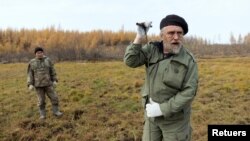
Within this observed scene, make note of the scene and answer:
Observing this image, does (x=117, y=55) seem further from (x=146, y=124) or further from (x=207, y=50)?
(x=146, y=124)

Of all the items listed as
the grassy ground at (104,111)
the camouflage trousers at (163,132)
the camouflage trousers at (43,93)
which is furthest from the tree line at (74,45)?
the camouflage trousers at (163,132)

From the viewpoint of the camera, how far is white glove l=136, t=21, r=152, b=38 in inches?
155

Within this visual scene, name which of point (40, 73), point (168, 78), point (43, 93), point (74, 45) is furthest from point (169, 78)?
point (74, 45)

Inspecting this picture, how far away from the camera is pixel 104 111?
10.9 m

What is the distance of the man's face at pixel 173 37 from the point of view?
3.95 m

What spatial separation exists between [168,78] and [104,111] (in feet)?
23.2

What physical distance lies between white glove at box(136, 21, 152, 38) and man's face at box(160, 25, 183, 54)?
0.60ft

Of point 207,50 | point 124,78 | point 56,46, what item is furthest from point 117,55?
point 124,78


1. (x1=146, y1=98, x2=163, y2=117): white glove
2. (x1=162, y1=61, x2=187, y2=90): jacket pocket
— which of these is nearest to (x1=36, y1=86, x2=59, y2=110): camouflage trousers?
(x1=146, y1=98, x2=163, y2=117): white glove

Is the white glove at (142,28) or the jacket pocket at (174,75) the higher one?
the white glove at (142,28)

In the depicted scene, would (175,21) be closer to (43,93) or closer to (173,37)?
(173,37)

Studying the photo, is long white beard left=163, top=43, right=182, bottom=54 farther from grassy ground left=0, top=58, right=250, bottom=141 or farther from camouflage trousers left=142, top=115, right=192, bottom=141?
grassy ground left=0, top=58, right=250, bottom=141

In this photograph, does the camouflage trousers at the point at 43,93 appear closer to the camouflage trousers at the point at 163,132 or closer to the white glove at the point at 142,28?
the camouflage trousers at the point at 163,132

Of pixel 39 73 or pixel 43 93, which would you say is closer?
pixel 39 73
